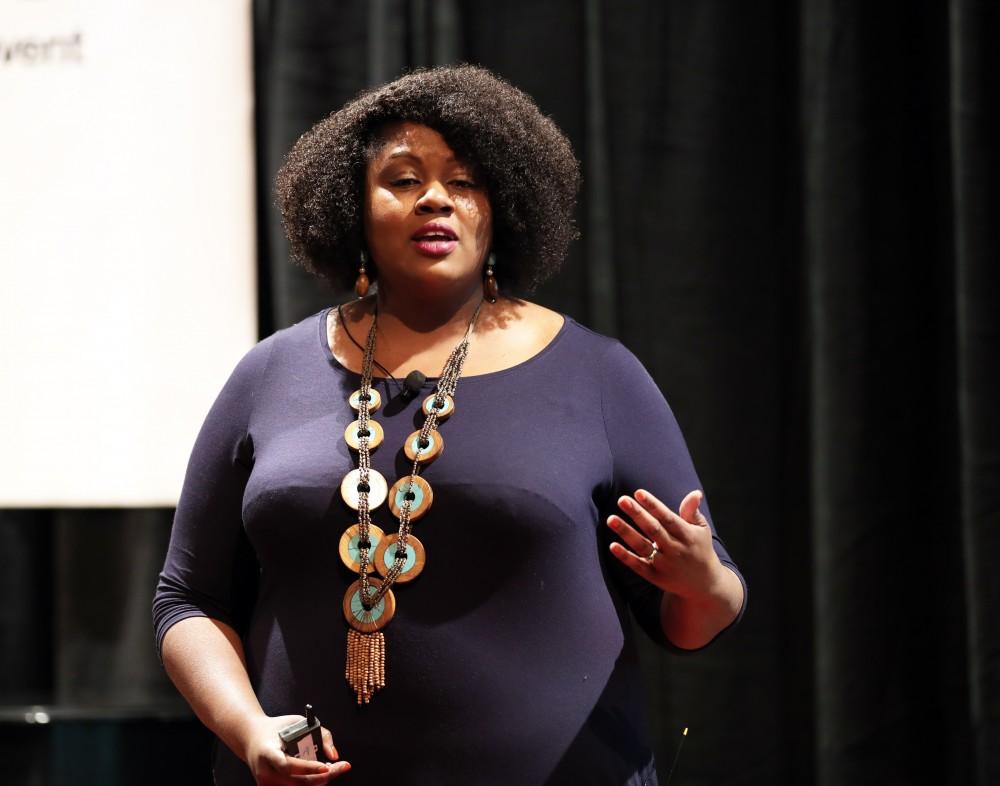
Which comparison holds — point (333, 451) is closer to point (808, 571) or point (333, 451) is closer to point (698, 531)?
point (698, 531)

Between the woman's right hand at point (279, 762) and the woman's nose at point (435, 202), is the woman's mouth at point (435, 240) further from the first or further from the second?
the woman's right hand at point (279, 762)

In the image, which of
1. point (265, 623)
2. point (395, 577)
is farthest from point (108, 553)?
point (395, 577)

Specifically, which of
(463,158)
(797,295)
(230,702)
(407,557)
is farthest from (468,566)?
(797,295)

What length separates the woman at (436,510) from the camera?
4.17ft

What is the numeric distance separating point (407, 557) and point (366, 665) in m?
0.12

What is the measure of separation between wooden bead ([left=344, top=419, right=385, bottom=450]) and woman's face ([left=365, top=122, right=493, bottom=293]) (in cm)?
19

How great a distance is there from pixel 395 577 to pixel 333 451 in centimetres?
17

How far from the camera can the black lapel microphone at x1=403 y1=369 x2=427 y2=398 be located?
1.38 meters

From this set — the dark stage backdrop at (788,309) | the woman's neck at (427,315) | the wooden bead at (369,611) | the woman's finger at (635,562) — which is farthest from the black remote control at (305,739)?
the dark stage backdrop at (788,309)

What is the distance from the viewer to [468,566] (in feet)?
4.24

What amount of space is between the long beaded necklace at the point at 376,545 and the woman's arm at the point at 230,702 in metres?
0.09

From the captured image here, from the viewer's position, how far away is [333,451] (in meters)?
1.36

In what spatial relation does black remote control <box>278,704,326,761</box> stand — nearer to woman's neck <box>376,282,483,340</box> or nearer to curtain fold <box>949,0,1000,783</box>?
woman's neck <box>376,282,483,340</box>

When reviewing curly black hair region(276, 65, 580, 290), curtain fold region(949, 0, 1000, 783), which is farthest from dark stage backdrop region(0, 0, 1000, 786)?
curly black hair region(276, 65, 580, 290)
